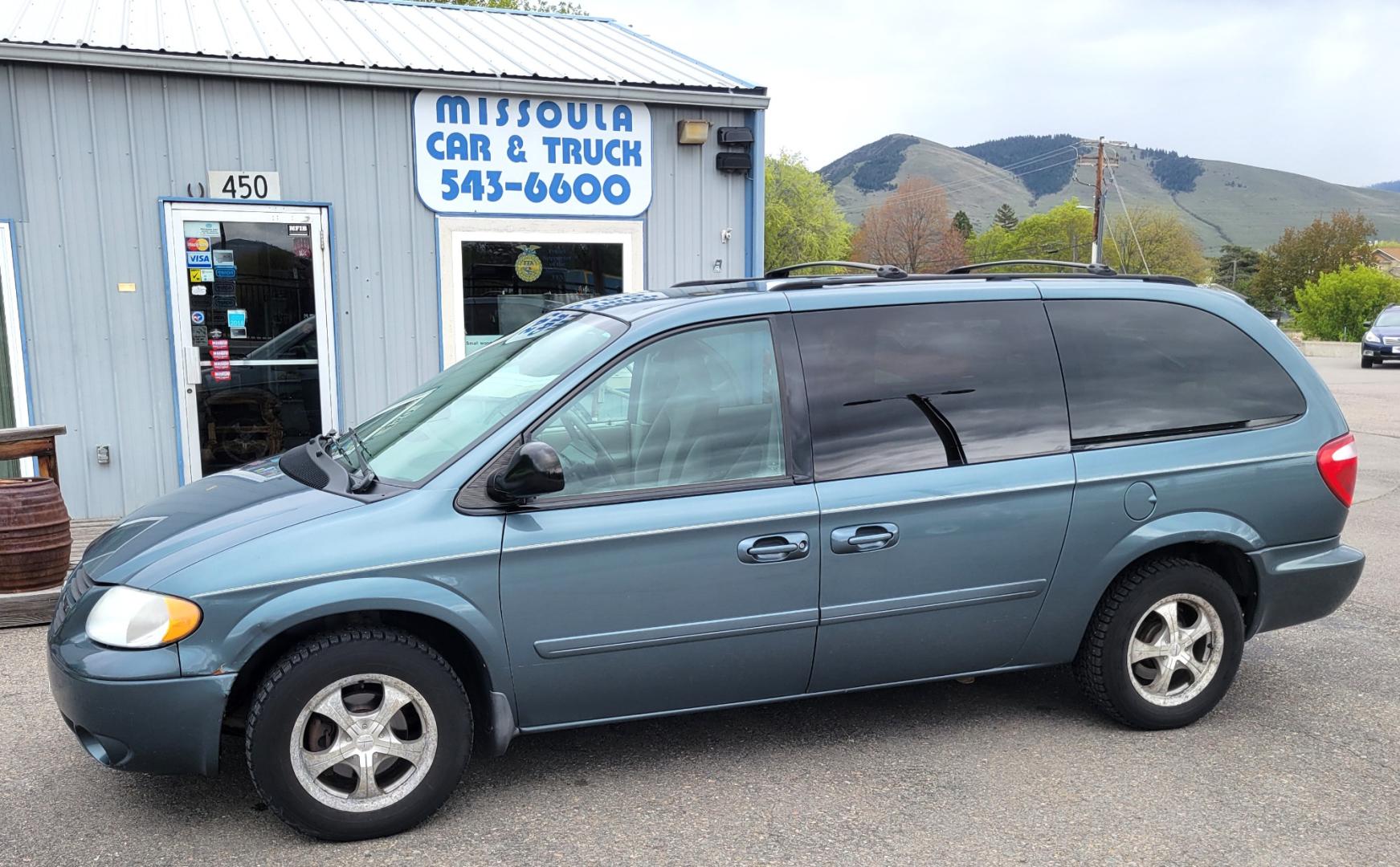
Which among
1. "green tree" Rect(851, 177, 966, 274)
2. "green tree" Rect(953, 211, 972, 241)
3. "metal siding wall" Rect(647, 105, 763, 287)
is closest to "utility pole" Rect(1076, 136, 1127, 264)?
"metal siding wall" Rect(647, 105, 763, 287)

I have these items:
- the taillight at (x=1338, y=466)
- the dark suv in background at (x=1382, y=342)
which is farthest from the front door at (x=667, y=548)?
the dark suv in background at (x=1382, y=342)

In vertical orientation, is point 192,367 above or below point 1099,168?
below

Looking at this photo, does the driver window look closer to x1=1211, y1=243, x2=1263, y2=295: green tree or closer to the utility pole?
the utility pole

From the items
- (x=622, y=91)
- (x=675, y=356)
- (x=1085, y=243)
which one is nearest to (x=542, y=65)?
(x=622, y=91)

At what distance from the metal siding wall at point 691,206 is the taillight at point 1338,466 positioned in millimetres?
5582

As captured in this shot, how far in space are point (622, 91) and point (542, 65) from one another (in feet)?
2.60

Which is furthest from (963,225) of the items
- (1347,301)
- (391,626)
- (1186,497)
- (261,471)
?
(391,626)

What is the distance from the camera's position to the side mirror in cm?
312

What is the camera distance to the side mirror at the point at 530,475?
3.12m

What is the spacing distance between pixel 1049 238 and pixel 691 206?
116 meters

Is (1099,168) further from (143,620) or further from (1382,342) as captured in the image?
(143,620)

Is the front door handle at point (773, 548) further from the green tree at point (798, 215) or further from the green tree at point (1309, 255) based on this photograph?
the green tree at point (798, 215)

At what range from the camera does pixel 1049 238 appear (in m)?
116

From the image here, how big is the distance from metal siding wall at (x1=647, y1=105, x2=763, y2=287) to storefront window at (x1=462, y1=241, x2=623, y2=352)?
405mm
